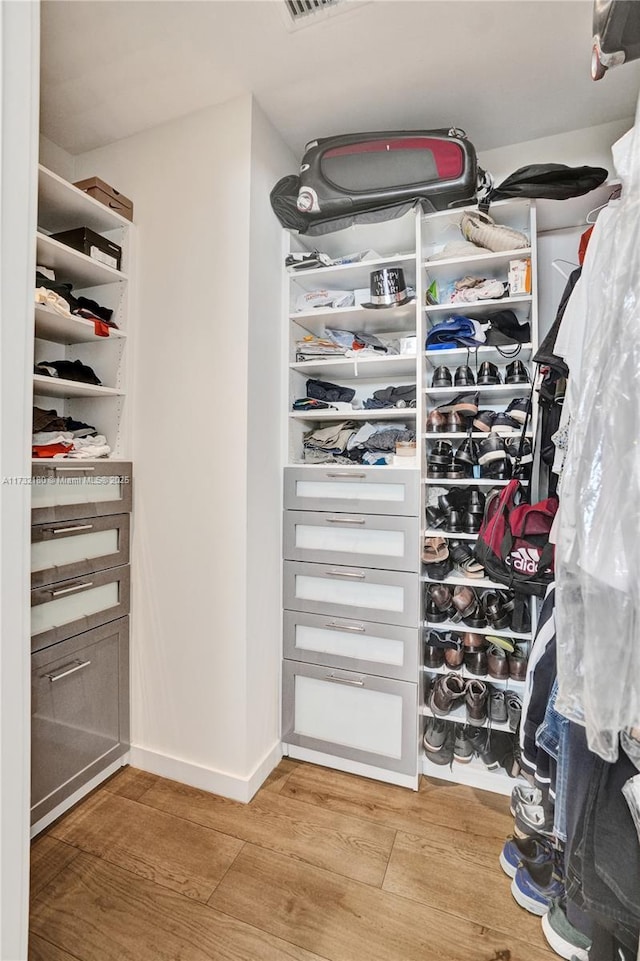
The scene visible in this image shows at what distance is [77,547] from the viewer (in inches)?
63.9

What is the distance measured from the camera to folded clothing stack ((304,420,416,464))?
1821mm

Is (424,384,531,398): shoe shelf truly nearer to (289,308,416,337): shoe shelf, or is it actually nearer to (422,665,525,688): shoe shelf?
(289,308,416,337): shoe shelf

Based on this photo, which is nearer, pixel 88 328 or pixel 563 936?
pixel 563 936

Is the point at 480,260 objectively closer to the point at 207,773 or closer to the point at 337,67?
the point at 337,67

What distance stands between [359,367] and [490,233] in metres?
0.66

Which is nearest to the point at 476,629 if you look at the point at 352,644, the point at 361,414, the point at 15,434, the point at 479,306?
the point at 352,644

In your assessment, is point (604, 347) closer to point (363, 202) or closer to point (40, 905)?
point (363, 202)

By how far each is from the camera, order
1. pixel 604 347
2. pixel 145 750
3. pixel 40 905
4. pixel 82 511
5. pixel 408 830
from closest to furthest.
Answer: pixel 604 347, pixel 40 905, pixel 408 830, pixel 82 511, pixel 145 750

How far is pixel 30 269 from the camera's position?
87 centimetres

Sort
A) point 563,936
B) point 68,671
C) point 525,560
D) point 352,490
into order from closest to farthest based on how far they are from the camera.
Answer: point 563,936
point 525,560
point 68,671
point 352,490

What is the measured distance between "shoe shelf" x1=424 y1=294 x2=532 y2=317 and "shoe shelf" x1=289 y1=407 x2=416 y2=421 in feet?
1.34

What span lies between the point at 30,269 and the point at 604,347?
3.54 feet

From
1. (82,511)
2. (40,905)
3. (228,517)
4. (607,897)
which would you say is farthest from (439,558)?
(40,905)

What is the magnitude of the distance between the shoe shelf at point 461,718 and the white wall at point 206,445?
62 centimetres
